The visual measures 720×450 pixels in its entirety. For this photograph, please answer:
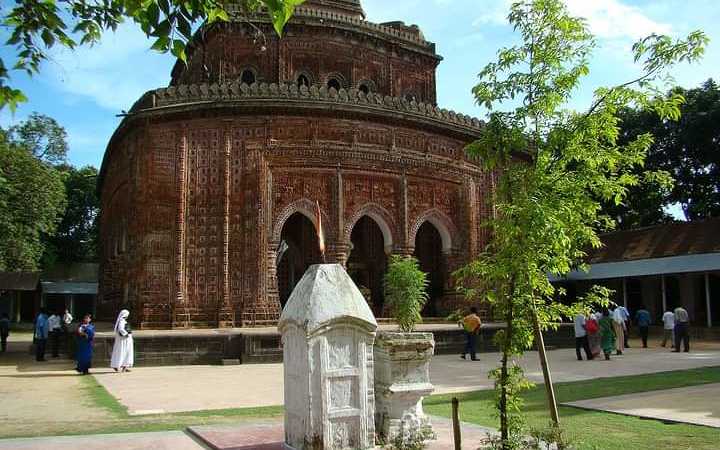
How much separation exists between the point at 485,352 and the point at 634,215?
17.3 m

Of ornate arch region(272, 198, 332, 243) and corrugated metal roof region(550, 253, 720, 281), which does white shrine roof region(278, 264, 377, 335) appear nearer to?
ornate arch region(272, 198, 332, 243)

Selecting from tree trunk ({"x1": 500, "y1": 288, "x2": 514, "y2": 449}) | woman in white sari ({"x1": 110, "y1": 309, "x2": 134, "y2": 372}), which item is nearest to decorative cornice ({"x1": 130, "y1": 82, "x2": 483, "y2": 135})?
woman in white sari ({"x1": 110, "y1": 309, "x2": 134, "y2": 372})

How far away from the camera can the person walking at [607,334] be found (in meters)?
14.6

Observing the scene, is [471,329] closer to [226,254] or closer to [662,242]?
[226,254]

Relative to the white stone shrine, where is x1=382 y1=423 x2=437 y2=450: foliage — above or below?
below

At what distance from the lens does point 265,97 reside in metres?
17.3

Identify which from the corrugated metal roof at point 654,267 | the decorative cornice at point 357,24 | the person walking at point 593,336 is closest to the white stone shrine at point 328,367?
the person walking at point 593,336

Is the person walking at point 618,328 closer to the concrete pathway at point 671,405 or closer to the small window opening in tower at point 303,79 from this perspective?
the concrete pathway at point 671,405

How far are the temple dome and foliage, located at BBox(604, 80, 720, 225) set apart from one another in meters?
12.2

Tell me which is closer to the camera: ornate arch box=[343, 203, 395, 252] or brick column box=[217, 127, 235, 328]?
brick column box=[217, 127, 235, 328]

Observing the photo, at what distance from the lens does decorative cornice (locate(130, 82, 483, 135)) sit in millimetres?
16922

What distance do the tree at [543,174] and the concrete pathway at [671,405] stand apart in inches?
116

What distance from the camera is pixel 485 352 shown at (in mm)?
16375

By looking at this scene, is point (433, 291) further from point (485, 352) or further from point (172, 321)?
point (172, 321)
